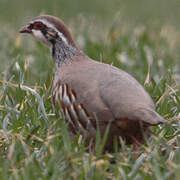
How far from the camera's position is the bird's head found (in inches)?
188

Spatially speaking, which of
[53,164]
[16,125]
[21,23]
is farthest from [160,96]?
[21,23]

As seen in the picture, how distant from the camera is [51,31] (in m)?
4.82

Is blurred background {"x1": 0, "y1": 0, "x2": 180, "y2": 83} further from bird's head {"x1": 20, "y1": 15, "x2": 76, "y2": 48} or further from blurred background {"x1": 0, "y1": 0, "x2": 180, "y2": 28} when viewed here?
bird's head {"x1": 20, "y1": 15, "x2": 76, "y2": 48}

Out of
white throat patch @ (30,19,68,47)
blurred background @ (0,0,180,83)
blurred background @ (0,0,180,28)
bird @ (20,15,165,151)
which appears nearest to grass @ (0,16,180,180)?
blurred background @ (0,0,180,83)

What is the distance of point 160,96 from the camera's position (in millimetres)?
4680

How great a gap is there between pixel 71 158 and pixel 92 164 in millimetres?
157

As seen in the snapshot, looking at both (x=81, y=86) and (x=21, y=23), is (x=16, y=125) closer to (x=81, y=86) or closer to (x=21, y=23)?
(x=81, y=86)

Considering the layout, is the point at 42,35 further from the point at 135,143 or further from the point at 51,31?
the point at 135,143

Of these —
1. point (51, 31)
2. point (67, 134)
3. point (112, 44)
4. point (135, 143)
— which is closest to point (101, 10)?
point (112, 44)

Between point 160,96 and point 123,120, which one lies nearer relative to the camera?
point 123,120

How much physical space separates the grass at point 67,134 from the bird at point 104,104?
0.12 meters

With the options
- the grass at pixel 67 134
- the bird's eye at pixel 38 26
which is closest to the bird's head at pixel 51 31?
the bird's eye at pixel 38 26

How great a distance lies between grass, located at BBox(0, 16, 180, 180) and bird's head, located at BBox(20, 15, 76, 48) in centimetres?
36

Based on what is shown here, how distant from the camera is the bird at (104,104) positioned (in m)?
3.48
